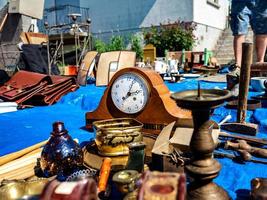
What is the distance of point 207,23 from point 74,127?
6445 millimetres

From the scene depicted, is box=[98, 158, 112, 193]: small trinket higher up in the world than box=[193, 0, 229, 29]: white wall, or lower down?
lower down

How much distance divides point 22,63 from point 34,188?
10.8 ft

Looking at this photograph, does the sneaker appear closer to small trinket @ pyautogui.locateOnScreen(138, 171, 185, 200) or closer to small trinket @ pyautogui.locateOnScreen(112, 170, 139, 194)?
small trinket @ pyautogui.locateOnScreen(112, 170, 139, 194)

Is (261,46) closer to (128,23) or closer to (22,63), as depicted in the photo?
(22,63)

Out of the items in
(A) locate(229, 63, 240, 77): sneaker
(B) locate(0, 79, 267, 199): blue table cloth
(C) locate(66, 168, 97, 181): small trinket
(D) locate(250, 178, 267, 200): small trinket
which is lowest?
(B) locate(0, 79, 267, 199): blue table cloth

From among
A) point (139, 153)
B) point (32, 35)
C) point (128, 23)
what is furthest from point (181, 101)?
point (128, 23)

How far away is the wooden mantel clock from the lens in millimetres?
1236

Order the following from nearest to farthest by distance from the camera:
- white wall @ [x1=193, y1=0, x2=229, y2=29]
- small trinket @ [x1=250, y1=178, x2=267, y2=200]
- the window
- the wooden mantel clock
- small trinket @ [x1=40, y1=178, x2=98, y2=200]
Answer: small trinket @ [x1=40, y1=178, x2=98, y2=200], small trinket @ [x1=250, y1=178, x2=267, y2=200], the wooden mantel clock, white wall @ [x1=193, y1=0, x2=229, y2=29], the window

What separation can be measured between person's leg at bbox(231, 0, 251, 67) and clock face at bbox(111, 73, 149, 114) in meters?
1.41

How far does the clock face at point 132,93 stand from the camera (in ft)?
4.14

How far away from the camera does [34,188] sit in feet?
2.34

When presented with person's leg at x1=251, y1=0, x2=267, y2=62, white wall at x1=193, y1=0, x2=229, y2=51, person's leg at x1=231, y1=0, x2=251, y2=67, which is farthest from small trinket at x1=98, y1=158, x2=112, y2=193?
white wall at x1=193, y1=0, x2=229, y2=51

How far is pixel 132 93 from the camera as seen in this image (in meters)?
1.26

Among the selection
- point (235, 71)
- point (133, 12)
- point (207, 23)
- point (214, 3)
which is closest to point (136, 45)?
point (133, 12)
